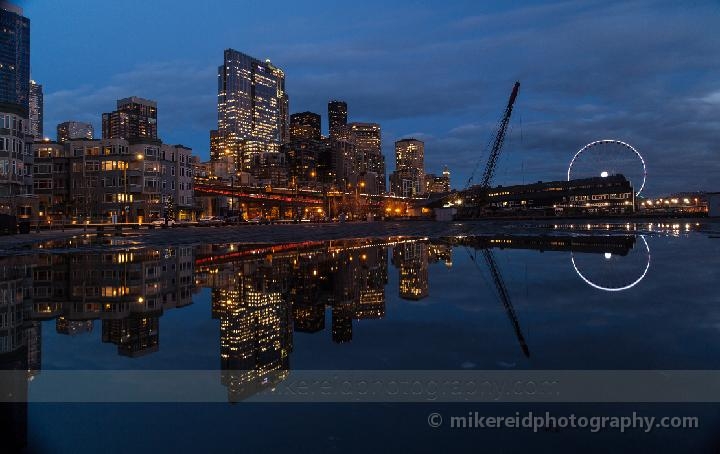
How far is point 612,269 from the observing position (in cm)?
1788

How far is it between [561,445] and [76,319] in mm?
10263

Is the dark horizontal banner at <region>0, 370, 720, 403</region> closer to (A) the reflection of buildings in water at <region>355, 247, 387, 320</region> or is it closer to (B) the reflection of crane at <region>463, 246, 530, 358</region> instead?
(B) the reflection of crane at <region>463, 246, 530, 358</region>

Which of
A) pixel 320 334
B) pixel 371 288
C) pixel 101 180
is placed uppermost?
pixel 101 180

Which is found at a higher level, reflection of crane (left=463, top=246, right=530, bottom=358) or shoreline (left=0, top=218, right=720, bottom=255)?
shoreline (left=0, top=218, right=720, bottom=255)

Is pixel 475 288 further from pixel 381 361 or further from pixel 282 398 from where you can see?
pixel 282 398

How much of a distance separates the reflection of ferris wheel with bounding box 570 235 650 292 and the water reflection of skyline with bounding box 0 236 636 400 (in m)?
5.33

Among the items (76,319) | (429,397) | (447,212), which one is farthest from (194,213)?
(429,397)

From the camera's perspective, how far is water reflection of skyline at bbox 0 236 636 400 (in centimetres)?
778

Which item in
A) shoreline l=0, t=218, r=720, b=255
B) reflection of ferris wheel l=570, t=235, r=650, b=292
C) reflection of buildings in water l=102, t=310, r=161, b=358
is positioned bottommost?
reflection of buildings in water l=102, t=310, r=161, b=358

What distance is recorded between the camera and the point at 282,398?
18.3 feet
